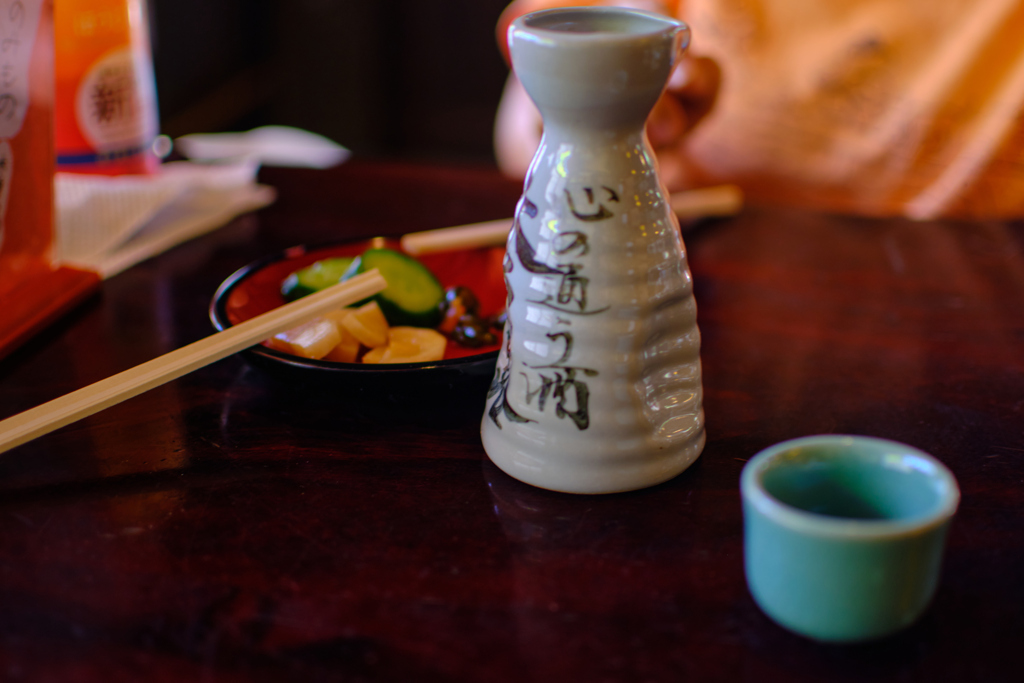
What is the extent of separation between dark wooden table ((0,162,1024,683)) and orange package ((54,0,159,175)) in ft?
1.01

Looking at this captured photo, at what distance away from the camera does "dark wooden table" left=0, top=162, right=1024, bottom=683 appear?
1.22 feet

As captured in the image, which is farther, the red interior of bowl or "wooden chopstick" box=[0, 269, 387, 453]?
the red interior of bowl

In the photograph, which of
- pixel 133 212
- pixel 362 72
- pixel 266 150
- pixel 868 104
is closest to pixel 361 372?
pixel 133 212

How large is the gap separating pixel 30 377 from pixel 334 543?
35 centimetres

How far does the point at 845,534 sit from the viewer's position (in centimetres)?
34

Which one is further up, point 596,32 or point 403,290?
point 596,32

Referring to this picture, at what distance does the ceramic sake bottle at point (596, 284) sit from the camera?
1.40ft

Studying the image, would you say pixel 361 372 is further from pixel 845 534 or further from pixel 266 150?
pixel 266 150

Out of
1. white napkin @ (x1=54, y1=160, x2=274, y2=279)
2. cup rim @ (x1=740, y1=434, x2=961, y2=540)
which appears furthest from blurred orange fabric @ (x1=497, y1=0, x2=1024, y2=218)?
cup rim @ (x1=740, y1=434, x2=961, y2=540)

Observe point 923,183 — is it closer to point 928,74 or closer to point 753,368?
point 928,74

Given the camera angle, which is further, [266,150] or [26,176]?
[266,150]

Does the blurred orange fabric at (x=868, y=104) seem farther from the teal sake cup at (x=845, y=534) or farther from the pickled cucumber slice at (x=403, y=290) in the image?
the teal sake cup at (x=845, y=534)

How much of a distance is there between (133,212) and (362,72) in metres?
2.31

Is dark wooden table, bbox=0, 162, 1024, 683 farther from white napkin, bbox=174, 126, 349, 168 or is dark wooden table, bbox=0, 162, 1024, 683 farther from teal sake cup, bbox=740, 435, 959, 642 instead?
white napkin, bbox=174, 126, 349, 168
